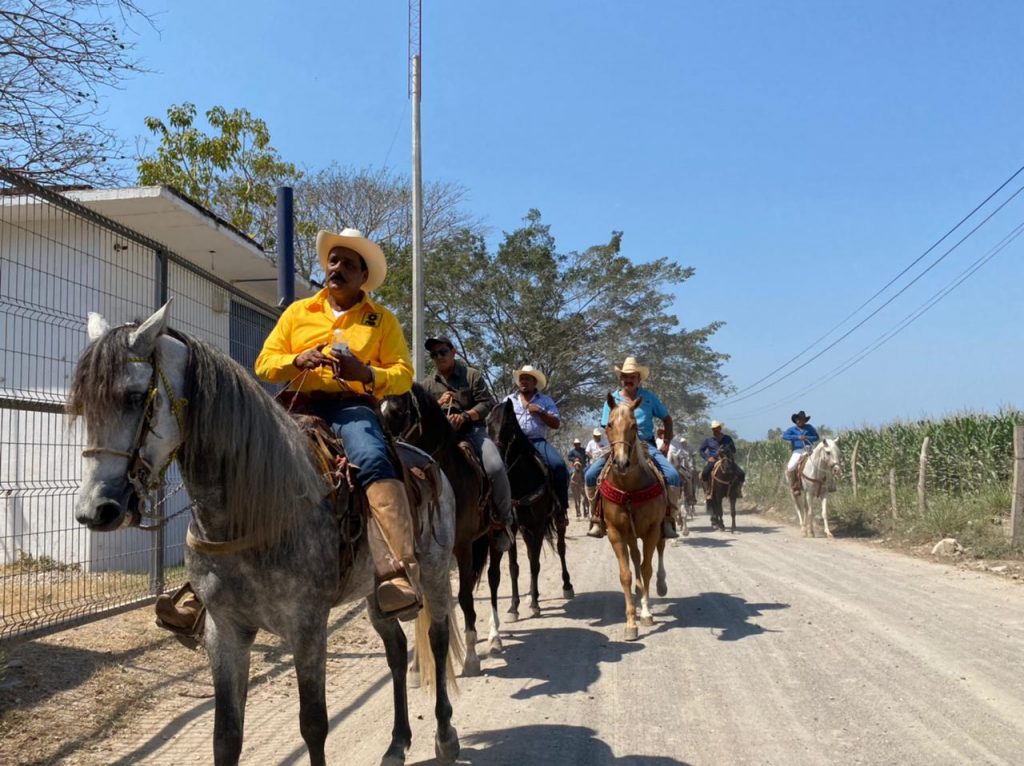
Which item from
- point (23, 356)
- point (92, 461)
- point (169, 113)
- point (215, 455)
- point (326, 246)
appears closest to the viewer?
point (92, 461)

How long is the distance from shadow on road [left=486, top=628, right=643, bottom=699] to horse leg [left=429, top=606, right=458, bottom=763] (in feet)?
3.31

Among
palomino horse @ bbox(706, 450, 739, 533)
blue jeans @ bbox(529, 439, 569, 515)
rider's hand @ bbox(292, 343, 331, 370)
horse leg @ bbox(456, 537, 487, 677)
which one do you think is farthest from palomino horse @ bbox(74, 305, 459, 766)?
palomino horse @ bbox(706, 450, 739, 533)

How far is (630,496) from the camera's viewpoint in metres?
8.08

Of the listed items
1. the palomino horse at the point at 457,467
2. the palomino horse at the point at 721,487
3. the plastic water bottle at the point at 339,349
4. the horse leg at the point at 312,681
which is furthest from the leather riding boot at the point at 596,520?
the palomino horse at the point at 721,487

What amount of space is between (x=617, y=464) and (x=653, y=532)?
92 cm

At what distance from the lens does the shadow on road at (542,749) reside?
439 cm

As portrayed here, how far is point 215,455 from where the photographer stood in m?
3.23

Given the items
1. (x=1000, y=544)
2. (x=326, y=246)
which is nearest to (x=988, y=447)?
(x=1000, y=544)

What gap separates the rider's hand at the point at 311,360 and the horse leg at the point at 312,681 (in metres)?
1.17

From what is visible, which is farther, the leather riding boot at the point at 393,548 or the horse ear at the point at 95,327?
the leather riding boot at the point at 393,548

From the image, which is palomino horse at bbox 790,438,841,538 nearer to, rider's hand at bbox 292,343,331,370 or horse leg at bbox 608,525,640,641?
horse leg at bbox 608,525,640,641

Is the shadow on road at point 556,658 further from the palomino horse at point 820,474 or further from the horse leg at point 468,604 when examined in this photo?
the palomino horse at point 820,474

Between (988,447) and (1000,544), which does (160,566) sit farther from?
(988,447)

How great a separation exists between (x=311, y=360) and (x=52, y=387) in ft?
8.82
